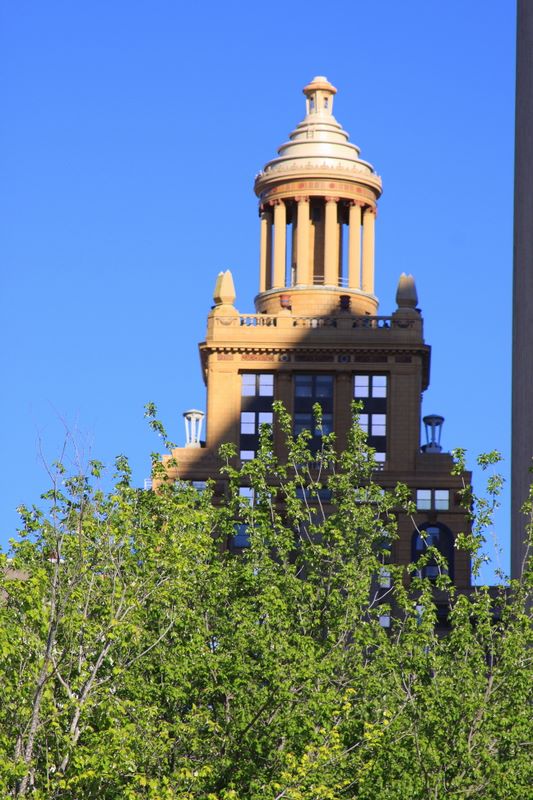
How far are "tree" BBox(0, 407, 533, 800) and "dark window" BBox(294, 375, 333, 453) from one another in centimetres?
8995

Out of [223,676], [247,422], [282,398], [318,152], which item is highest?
[318,152]

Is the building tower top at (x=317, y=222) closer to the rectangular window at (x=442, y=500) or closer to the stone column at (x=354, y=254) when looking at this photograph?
the stone column at (x=354, y=254)

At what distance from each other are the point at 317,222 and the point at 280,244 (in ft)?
11.7

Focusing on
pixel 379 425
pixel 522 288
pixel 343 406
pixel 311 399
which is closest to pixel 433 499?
pixel 379 425

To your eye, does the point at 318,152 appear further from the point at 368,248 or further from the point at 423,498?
the point at 423,498

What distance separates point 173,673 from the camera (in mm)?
58344

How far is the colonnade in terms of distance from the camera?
556 ft

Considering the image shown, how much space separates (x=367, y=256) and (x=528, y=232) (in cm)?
7486

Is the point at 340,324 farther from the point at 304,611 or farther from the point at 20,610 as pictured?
the point at 20,610

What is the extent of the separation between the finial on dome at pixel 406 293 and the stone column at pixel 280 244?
11.4 metres

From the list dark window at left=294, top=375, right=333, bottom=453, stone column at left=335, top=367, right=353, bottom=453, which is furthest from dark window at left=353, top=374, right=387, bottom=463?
dark window at left=294, top=375, right=333, bottom=453

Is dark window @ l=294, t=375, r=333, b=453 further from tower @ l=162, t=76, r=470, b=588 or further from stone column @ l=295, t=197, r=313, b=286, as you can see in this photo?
stone column @ l=295, t=197, r=313, b=286

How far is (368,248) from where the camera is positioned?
568 feet

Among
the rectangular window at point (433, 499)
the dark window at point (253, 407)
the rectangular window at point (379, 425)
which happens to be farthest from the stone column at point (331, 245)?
the rectangular window at point (433, 499)
